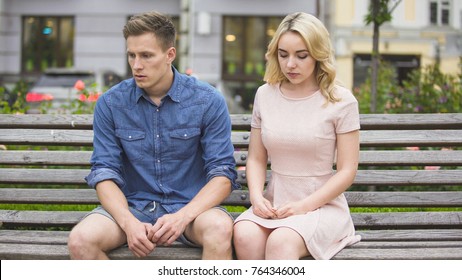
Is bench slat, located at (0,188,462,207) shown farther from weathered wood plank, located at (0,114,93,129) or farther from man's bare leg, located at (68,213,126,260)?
man's bare leg, located at (68,213,126,260)

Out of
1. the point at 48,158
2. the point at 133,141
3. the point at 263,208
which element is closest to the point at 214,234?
the point at 263,208

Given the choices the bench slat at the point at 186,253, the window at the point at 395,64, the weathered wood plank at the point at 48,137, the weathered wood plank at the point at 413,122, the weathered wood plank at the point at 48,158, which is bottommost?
the bench slat at the point at 186,253

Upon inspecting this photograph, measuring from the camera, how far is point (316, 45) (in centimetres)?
357

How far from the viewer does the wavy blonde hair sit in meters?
3.53

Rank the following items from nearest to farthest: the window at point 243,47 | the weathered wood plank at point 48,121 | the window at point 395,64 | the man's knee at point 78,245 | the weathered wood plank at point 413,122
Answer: the man's knee at point 78,245
the weathered wood plank at point 413,122
the weathered wood plank at point 48,121
the window at point 395,64
the window at point 243,47

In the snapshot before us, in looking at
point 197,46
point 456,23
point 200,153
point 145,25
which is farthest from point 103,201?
point 456,23

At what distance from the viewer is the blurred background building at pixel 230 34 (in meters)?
21.5

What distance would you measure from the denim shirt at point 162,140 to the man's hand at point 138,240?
0.36 m

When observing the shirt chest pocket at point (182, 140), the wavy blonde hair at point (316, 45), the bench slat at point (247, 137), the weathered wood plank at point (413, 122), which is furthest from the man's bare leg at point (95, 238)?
the weathered wood plank at point (413, 122)

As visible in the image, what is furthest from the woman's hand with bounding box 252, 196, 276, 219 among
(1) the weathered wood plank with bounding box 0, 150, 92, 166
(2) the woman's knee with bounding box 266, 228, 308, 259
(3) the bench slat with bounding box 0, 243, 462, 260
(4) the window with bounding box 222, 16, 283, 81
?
(4) the window with bounding box 222, 16, 283, 81

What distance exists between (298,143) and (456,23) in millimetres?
19879

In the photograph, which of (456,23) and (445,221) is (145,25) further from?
(456,23)

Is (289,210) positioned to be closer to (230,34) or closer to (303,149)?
(303,149)

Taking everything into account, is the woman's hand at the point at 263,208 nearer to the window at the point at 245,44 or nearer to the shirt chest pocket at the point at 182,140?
the shirt chest pocket at the point at 182,140
